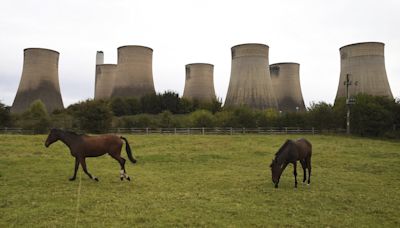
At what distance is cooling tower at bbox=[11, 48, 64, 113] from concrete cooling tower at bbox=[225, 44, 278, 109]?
19.4 meters

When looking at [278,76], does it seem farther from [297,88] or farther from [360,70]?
[360,70]

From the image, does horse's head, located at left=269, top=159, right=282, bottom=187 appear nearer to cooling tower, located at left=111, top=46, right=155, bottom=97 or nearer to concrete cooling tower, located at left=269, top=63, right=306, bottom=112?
cooling tower, located at left=111, top=46, right=155, bottom=97

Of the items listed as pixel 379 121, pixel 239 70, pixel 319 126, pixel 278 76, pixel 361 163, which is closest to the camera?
pixel 361 163

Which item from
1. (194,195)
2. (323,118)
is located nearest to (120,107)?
(323,118)

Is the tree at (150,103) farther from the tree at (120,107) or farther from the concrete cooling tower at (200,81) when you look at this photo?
the concrete cooling tower at (200,81)

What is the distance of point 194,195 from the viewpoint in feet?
25.0

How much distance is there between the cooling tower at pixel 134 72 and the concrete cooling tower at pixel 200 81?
21.5 ft

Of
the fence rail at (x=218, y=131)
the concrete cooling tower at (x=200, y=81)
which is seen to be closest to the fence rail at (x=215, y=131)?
the fence rail at (x=218, y=131)

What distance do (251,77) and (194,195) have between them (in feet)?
97.4

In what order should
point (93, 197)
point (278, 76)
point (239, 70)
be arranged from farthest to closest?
point (278, 76) → point (239, 70) → point (93, 197)

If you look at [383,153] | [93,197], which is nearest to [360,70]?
[383,153]

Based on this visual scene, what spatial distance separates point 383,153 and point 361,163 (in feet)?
13.3

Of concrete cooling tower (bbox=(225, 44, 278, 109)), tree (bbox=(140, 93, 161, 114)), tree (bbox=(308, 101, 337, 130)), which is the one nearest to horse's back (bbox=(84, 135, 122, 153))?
tree (bbox=(308, 101, 337, 130))

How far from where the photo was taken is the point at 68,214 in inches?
234
